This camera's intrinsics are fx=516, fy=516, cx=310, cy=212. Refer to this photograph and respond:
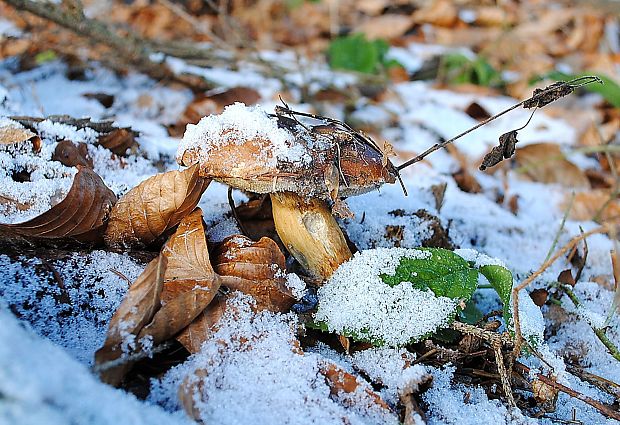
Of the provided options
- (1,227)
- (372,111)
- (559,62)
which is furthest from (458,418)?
(559,62)

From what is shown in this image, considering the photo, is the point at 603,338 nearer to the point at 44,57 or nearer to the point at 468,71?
the point at 468,71

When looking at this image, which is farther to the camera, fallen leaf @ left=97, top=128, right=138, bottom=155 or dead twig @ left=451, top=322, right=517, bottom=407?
fallen leaf @ left=97, top=128, right=138, bottom=155

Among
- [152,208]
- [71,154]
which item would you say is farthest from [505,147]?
[71,154]

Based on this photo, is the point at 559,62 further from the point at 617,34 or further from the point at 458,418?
the point at 458,418

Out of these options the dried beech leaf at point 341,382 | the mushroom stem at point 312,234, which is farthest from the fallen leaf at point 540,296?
the dried beech leaf at point 341,382

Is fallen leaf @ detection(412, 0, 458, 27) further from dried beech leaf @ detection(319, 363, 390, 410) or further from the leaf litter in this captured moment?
dried beech leaf @ detection(319, 363, 390, 410)

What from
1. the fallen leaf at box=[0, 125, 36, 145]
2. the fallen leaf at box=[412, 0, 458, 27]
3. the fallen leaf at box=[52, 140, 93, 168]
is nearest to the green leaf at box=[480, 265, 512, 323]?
the fallen leaf at box=[52, 140, 93, 168]

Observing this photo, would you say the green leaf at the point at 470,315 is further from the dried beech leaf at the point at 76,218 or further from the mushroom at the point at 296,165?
the dried beech leaf at the point at 76,218
